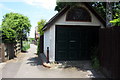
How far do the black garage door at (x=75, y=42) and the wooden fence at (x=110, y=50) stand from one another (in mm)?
2688

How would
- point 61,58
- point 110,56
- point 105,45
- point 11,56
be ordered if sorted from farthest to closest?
point 11,56 < point 61,58 < point 105,45 < point 110,56

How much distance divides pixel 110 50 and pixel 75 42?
396 cm

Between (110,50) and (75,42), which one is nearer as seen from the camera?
(110,50)

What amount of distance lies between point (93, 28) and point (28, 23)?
11.6m

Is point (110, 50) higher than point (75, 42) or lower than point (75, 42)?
lower

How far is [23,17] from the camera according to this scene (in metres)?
19.5

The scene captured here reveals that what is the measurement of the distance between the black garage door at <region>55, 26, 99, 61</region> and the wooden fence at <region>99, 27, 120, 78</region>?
269 centimetres

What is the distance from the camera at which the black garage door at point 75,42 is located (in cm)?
1006

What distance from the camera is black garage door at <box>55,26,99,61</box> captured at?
10.1m

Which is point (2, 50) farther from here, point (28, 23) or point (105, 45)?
point (28, 23)

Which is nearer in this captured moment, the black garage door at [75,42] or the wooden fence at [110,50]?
the wooden fence at [110,50]

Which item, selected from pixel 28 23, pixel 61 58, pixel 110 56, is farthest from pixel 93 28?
→ pixel 28 23

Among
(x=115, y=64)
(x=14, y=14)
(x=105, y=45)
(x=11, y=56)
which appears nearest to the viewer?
(x=115, y=64)

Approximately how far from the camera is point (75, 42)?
33.5 feet
